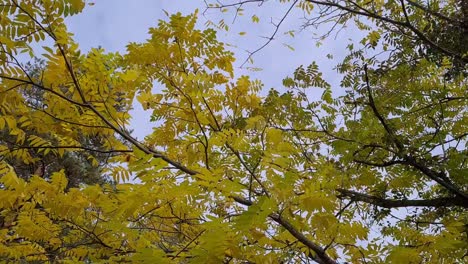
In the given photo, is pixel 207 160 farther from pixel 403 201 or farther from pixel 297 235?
pixel 403 201

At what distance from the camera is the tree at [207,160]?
2072 mm

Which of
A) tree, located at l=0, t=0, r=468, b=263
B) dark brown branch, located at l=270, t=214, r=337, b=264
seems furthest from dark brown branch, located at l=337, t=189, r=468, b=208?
dark brown branch, located at l=270, t=214, r=337, b=264

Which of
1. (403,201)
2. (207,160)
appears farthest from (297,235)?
(403,201)

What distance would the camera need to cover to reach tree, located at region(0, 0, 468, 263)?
2072 mm

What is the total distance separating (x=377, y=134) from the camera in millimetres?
3852

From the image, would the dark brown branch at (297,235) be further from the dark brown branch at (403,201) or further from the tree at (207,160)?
the dark brown branch at (403,201)

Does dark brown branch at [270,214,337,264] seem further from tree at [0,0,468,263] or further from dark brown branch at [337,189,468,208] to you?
dark brown branch at [337,189,468,208]

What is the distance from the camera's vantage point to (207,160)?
2354mm

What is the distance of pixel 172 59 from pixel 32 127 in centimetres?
107

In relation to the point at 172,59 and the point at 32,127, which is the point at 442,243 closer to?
the point at 172,59

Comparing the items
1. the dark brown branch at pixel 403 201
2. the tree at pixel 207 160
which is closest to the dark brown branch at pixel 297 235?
the tree at pixel 207 160

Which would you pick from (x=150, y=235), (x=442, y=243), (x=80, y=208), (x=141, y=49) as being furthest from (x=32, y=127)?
(x=442, y=243)

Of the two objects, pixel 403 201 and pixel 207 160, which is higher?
pixel 403 201

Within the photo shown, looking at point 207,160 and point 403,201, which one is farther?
point 403,201
